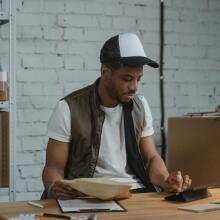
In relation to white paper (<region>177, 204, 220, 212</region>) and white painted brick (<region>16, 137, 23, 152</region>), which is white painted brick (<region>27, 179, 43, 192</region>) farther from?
white paper (<region>177, 204, 220, 212</region>)

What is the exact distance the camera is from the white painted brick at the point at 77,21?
318 centimetres

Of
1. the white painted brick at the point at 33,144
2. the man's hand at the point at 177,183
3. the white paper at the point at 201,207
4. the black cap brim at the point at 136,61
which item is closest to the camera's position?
Answer: the white paper at the point at 201,207

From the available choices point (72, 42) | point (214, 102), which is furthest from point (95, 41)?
point (214, 102)

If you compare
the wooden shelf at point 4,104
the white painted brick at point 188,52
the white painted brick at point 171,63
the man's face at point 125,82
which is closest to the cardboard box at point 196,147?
the white painted brick at point 171,63

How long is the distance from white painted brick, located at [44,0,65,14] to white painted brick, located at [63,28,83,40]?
131mm

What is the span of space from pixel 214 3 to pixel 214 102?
0.69 m

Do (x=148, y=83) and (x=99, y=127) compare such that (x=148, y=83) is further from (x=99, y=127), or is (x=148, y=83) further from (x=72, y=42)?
(x=99, y=127)

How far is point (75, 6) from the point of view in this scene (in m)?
3.21

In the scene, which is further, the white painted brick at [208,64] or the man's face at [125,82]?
the white painted brick at [208,64]

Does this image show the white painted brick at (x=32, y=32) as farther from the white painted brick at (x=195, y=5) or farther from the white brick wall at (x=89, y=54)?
the white painted brick at (x=195, y=5)

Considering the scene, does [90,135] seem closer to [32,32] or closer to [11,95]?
[11,95]

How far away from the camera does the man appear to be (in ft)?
6.96

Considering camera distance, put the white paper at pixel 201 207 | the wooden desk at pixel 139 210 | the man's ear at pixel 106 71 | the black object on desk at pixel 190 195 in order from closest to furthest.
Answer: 1. the wooden desk at pixel 139 210
2. the white paper at pixel 201 207
3. the black object on desk at pixel 190 195
4. the man's ear at pixel 106 71

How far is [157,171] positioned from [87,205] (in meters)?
0.67
